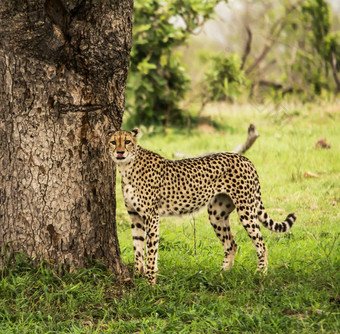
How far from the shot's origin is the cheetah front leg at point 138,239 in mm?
4635

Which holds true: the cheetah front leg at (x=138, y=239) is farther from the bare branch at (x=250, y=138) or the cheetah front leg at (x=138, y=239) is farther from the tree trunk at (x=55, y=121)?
the bare branch at (x=250, y=138)

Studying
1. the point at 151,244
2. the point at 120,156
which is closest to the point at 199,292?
the point at 151,244

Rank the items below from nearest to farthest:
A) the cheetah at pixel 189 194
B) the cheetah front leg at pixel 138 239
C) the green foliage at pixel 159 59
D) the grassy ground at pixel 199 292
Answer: the grassy ground at pixel 199 292, the cheetah at pixel 189 194, the cheetah front leg at pixel 138 239, the green foliage at pixel 159 59

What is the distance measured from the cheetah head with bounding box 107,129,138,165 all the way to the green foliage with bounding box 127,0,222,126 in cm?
660

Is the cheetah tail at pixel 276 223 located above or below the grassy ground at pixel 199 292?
above

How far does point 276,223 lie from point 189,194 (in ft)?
2.59

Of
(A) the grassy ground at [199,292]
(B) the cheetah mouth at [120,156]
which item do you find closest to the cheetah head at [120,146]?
(B) the cheetah mouth at [120,156]

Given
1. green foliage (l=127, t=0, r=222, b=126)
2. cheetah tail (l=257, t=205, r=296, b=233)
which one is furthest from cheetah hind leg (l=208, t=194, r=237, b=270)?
green foliage (l=127, t=0, r=222, b=126)

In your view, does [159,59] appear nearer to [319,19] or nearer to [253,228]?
[319,19]

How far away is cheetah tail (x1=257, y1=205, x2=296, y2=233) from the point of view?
4785 millimetres

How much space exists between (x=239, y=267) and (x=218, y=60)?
7.53m

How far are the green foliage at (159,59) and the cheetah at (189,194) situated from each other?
6.28m

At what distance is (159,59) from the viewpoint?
11305 mm

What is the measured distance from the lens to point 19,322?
11.8ft
